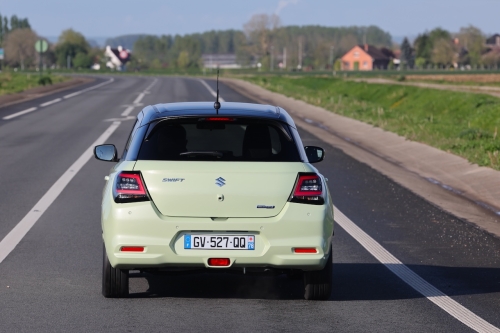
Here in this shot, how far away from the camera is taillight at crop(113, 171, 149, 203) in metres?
6.72

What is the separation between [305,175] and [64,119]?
24.2m

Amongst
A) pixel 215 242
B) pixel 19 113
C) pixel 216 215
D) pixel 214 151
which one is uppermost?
pixel 214 151

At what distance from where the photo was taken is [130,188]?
6.74 metres

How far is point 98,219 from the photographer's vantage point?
1121 cm

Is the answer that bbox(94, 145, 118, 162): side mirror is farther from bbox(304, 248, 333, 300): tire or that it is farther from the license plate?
bbox(304, 248, 333, 300): tire

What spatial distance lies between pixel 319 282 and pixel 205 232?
101 cm

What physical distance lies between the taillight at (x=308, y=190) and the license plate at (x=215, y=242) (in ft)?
1.52

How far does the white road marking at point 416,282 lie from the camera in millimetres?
6629

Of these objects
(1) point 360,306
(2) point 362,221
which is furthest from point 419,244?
(1) point 360,306

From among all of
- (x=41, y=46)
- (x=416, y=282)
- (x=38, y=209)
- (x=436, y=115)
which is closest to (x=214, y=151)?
(x=416, y=282)

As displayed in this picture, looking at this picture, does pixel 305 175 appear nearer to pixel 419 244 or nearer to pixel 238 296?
pixel 238 296

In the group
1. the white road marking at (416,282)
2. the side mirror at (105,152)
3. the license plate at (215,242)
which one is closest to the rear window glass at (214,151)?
the license plate at (215,242)

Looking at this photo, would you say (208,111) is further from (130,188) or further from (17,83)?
Result: (17,83)

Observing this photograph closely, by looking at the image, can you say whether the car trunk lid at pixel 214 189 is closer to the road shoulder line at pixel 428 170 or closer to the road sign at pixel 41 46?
the road shoulder line at pixel 428 170
